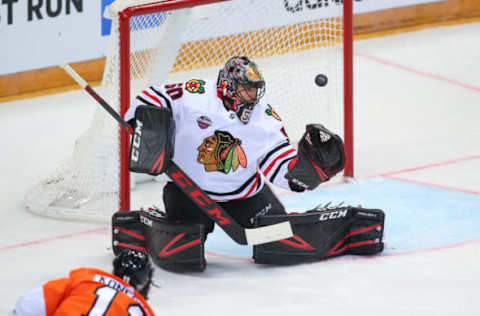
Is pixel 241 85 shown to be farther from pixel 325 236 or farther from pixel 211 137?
pixel 325 236

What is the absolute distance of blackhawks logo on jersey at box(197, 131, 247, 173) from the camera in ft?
17.0

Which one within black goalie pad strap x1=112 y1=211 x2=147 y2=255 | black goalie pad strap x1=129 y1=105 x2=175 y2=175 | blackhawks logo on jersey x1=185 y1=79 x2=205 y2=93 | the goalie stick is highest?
blackhawks logo on jersey x1=185 y1=79 x2=205 y2=93

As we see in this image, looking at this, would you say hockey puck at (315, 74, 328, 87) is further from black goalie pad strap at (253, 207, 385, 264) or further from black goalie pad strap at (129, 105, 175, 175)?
black goalie pad strap at (129, 105, 175, 175)

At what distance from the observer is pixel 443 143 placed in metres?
7.50

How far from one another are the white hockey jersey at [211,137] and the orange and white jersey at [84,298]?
1671mm

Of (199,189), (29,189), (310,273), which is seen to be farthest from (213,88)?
(29,189)

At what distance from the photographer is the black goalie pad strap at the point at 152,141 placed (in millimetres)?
5000

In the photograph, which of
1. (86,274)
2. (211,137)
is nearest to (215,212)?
(211,137)

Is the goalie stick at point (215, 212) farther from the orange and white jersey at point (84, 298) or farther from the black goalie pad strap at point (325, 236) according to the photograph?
the orange and white jersey at point (84, 298)

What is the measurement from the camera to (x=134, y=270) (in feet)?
11.9

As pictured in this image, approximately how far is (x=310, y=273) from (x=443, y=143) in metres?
2.57

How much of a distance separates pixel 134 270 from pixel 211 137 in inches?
64.0

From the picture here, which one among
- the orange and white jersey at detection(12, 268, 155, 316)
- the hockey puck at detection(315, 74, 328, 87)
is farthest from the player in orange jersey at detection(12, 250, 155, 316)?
the hockey puck at detection(315, 74, 328, 87)

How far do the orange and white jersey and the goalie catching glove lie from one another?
1803 mm
